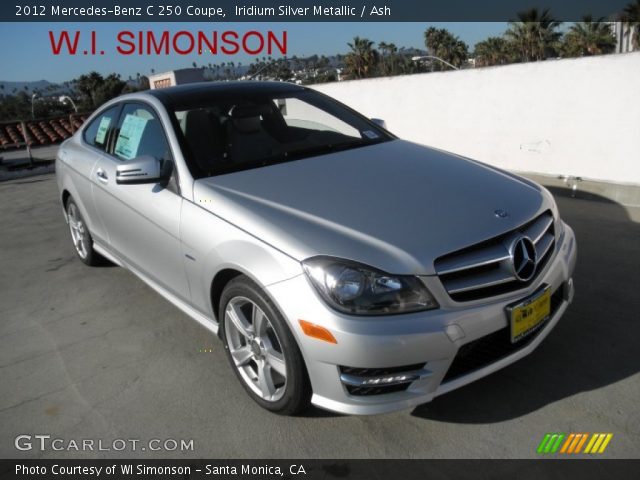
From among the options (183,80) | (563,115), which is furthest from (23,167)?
(563,115)

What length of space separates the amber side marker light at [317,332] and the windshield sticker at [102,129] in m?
2.84

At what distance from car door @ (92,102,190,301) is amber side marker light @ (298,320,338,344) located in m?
1.06

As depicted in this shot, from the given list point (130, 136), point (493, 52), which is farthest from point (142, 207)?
point (493, 52)

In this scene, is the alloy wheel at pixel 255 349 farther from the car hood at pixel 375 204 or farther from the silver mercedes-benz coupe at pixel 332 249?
the car hood at pixel 375 204

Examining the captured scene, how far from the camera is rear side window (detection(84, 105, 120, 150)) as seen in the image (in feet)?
13.6

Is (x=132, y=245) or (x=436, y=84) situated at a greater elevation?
(x=436, y=84)

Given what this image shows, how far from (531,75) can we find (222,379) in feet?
16.8

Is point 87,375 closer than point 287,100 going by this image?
Yes

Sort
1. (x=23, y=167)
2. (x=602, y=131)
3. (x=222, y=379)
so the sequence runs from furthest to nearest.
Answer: (x=23, y=167)
(x=602, y=131)
(x=222, y=379)

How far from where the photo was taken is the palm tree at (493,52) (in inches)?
1826

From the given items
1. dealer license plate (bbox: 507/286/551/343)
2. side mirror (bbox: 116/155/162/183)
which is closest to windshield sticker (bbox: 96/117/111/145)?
side mirror (bbox: 116/155/162/183)

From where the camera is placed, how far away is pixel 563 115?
19.6 feet

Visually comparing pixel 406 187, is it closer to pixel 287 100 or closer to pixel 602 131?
pixel 287 100

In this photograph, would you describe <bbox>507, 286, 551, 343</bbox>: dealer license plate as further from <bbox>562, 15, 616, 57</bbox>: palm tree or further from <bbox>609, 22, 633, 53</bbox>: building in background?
<bbox>562, 15, 616, 57</bbox>: palm tree
